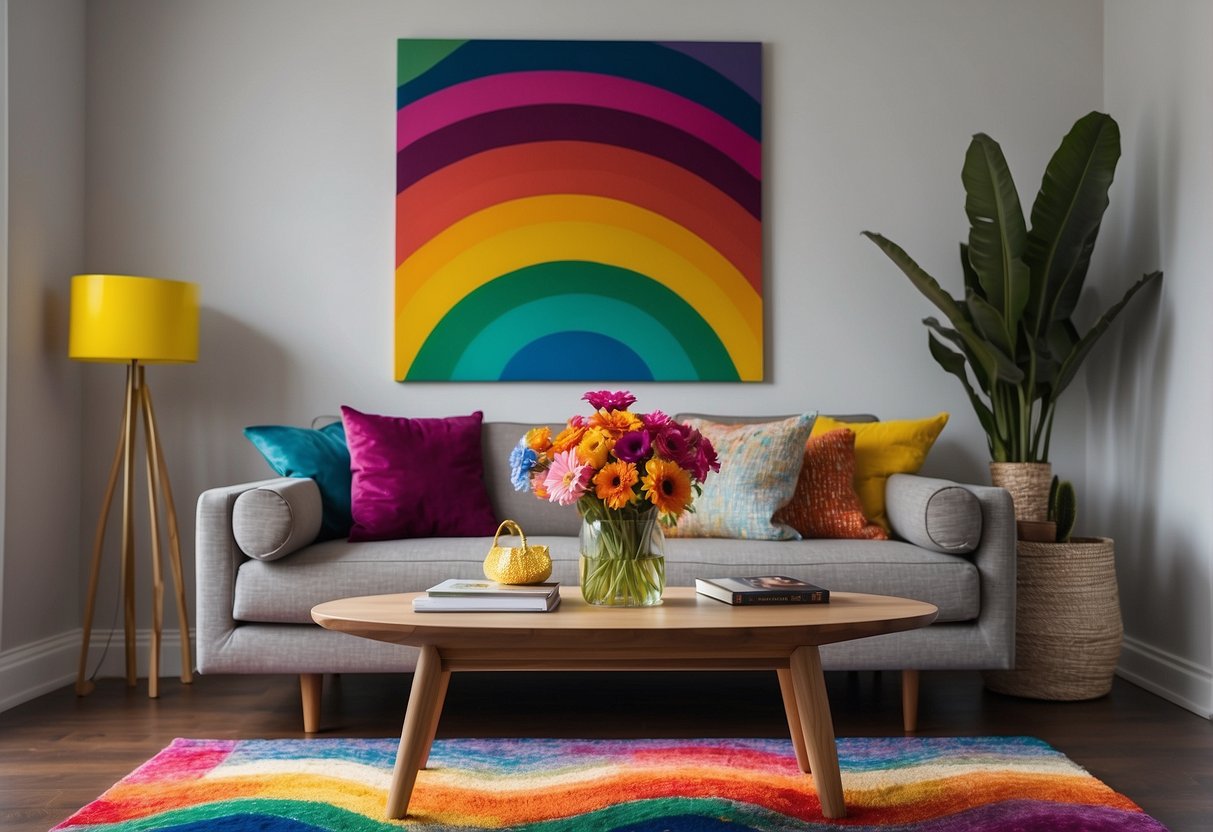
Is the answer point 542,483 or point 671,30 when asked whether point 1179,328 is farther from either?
point 542,483

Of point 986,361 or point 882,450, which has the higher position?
point 986,361

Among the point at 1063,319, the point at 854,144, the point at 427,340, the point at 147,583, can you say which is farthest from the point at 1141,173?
the point at 147,583

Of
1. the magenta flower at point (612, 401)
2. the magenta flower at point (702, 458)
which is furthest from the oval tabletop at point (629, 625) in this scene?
the magenta flower at point (612, 401)

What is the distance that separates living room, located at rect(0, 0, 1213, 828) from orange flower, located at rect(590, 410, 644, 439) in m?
1.64

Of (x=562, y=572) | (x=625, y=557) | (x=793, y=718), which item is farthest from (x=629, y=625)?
(x=562, y=572)

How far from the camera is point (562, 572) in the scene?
2.69m

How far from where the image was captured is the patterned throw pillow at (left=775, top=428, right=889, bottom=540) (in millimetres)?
3084

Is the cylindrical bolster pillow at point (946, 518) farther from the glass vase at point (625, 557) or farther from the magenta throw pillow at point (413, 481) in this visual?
the magenta throw pillow at point (413, 481)

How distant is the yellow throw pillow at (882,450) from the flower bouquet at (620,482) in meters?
A: 1.30

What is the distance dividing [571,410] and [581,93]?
1136 millimetres

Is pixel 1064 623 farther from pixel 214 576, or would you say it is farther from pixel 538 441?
pixel 214 576

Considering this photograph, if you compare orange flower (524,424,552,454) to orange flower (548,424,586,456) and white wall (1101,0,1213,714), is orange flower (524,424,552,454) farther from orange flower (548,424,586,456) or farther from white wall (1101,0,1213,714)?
white wall (1101,0,1213,714)

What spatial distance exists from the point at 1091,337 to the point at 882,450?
748 mm

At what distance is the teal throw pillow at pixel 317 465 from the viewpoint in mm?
3064
